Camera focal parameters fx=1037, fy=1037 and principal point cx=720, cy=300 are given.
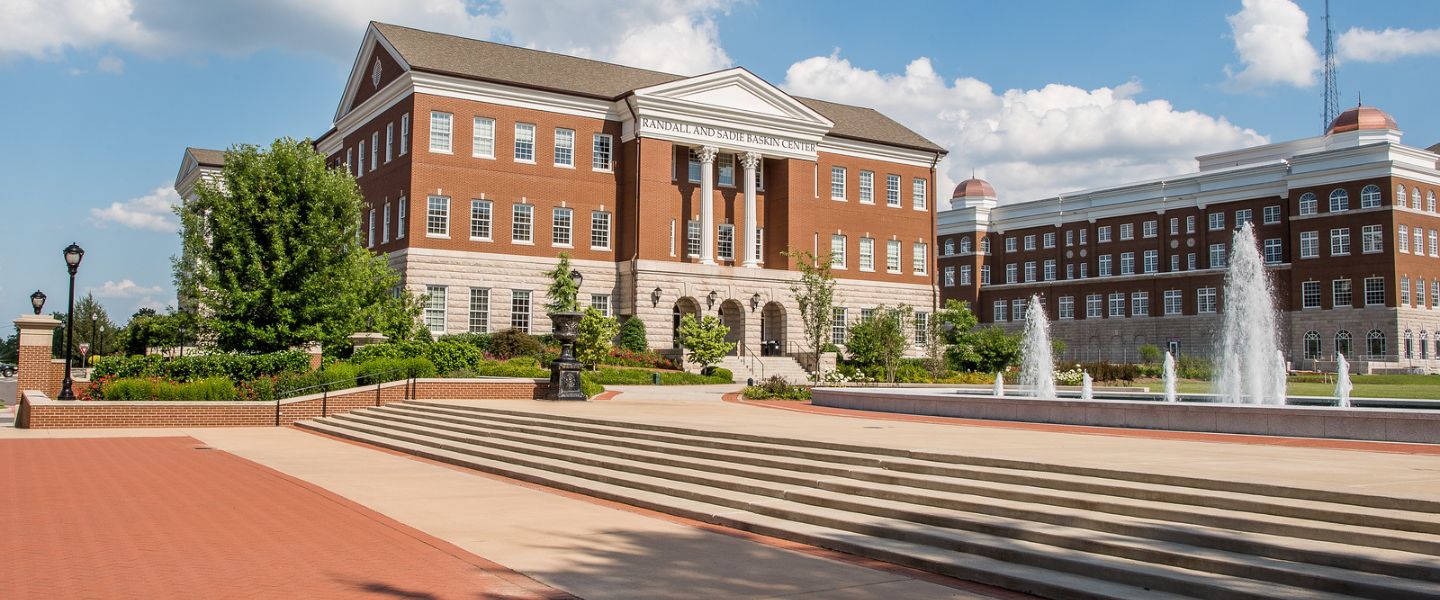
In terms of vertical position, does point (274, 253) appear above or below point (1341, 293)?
below

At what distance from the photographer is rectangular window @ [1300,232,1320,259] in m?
73.3

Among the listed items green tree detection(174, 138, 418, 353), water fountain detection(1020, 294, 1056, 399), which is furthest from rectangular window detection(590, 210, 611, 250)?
water fountain detection(1020, 294, 1056, 399)

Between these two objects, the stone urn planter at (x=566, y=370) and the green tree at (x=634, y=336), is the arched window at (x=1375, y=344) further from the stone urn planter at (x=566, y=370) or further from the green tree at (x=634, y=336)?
the stone urn planter at (x=566, y=370)

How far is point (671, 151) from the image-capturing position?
156 feet

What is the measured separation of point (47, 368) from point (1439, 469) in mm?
33770

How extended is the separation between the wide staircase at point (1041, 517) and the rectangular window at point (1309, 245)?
234 feet

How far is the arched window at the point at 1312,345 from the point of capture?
72688 mm

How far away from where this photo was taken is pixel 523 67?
4750 centimetres

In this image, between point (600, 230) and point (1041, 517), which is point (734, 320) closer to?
point (600, 230)

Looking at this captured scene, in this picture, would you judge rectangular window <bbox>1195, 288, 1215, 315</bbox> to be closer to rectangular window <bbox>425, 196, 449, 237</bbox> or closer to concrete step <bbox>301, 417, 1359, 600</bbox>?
rectangular window <bbox>425, 196, 449, 237</bbox>

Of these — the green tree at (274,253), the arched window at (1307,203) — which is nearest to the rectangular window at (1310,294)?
the arched window at (1307,203)

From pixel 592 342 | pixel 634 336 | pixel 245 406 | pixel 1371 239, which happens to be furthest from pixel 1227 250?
pixel 245 406

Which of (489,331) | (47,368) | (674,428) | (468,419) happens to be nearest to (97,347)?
(489,331)

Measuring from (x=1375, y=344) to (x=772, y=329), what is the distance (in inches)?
1775
